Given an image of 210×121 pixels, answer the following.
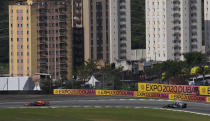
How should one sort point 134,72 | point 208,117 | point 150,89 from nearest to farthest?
point 208,117 < point 150,89 < point 134,72

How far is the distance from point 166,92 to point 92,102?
60.3ft

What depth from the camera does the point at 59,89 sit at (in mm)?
152375

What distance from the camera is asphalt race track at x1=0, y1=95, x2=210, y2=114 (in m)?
114

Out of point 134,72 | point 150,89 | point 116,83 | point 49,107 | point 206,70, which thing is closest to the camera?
point 49,107

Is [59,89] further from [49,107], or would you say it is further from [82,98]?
[49,107]

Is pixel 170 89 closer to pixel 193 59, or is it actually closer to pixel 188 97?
pixel 188 97

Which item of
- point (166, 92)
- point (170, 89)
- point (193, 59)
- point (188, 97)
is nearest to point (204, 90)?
point (188, 97)

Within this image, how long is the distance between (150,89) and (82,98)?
17.5m

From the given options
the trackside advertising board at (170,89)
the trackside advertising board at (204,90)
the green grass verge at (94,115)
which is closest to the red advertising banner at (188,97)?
the trackside advertising board at (170,89)

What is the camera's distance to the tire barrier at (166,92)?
404 ft

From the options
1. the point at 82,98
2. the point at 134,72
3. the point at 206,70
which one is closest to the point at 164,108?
the point at 82,98

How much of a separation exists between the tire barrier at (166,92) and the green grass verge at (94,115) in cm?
1781

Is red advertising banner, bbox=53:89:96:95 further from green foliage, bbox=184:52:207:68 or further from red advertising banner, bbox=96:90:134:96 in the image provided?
green foliage, bbox=184:52:207:68

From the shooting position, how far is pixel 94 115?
3957 inches
